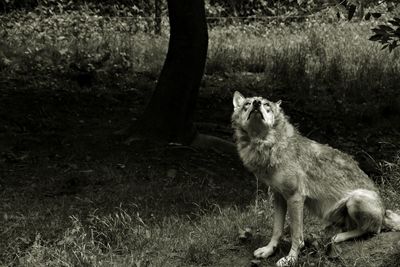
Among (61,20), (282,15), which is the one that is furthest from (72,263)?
(282,15)

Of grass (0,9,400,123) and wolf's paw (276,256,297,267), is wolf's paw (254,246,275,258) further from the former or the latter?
grass (0,9,400,123)

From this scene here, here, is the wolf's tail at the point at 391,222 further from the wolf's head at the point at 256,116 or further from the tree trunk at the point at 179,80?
the tree trunk at the point at 179,80

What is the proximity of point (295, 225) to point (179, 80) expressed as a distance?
4.11 m

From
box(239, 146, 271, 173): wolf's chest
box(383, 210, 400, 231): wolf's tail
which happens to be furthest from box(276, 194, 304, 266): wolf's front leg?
box(383, 210, 400, 231): wolf's tail

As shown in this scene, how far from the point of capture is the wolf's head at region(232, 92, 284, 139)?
19.3 ft

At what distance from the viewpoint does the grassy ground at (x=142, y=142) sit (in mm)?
6637

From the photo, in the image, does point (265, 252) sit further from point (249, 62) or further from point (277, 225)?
point (249, 62)

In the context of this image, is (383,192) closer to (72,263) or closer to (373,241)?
(373,241)

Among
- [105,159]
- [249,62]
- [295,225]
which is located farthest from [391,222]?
[249,62]

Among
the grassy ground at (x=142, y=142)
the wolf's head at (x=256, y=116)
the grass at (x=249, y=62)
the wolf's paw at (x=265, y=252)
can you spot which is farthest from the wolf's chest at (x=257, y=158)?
the grass at (x=249, y=62)

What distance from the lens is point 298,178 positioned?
6020 millimetres

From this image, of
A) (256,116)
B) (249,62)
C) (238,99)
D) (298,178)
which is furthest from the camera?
(249,62)

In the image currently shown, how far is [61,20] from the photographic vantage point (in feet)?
58.4

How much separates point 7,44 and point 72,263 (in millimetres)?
8632
